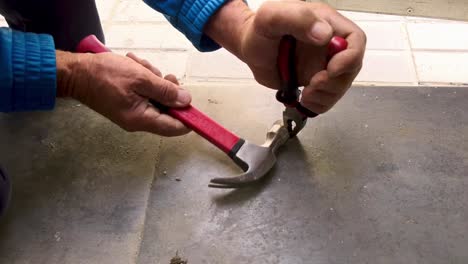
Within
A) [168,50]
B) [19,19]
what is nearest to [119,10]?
[168,50]

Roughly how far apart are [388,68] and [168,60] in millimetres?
461

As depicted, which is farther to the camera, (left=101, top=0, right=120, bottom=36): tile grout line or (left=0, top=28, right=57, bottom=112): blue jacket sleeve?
(left=101, top=0, right=120, bottom=36): tile grout line

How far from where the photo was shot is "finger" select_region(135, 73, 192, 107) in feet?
2.53

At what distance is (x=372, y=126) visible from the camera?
0.91 metres

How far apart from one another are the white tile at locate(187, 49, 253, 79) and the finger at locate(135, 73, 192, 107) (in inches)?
9.7

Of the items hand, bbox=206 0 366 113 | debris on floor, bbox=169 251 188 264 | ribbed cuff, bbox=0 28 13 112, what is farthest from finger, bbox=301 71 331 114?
ribbed cuff, bbox=0 28 13 112

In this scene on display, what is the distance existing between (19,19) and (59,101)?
168mm

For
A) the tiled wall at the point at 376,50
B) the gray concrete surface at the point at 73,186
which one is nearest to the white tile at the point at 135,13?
→ the tiled wall at the point at 376,50

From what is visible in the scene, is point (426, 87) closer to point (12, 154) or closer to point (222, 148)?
point (222, 148)

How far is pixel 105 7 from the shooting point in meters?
1.27

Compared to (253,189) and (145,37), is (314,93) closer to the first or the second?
(253,189)

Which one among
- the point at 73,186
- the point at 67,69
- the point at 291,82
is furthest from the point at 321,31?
the point at 73,186

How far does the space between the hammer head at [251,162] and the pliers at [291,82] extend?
40mm

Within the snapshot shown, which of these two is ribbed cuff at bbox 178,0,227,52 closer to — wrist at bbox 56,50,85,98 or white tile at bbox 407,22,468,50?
wrist at bbox 56,50,85,98
